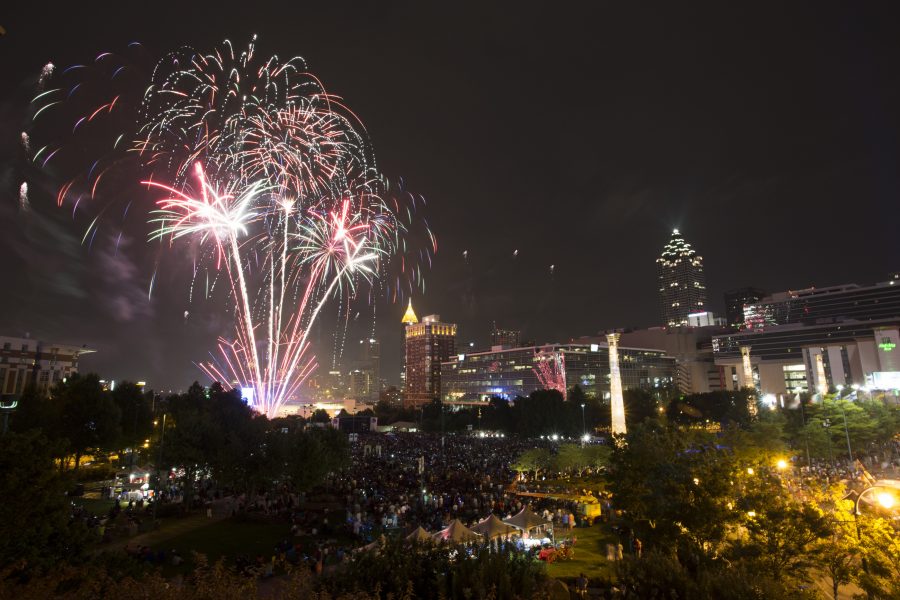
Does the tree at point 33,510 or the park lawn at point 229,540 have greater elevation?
the tree at point 33,510

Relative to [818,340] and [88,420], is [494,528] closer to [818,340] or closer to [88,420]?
[88,420]

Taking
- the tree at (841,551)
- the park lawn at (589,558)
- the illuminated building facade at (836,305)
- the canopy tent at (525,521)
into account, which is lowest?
the park lawn at (589,558)

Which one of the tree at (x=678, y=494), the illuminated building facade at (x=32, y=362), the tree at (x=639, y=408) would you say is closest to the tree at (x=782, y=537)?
the tree at (x=678, y=494)

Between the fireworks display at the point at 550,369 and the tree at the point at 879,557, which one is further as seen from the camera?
the fireworks display at the point at 550,369

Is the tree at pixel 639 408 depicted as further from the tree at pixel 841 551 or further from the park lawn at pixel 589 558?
the tree at pixel 841 551

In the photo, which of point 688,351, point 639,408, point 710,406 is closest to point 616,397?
point 639,408

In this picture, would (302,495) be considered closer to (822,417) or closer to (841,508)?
(841,508)
